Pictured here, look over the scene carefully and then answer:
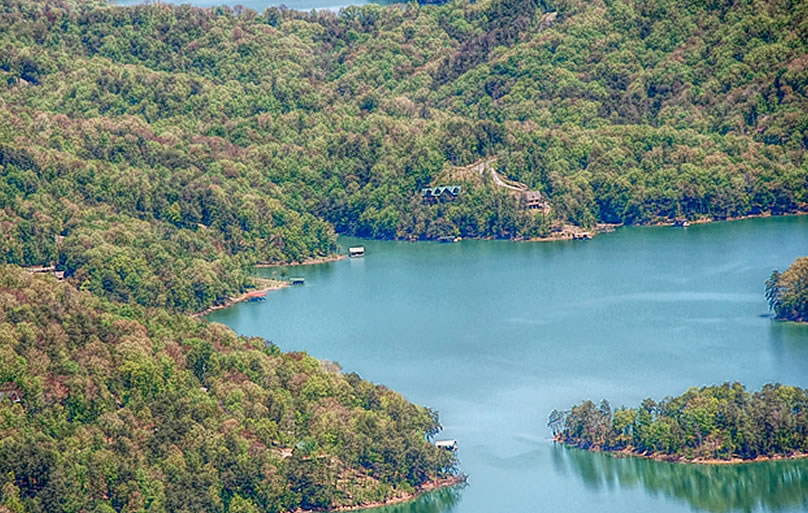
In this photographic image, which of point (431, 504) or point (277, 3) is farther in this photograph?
point (277, 3)

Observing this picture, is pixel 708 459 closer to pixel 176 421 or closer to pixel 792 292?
pixel 176 421

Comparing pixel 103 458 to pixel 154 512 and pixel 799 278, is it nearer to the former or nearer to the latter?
pixel 154 512

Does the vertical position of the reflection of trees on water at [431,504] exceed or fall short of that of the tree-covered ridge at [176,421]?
it falls short

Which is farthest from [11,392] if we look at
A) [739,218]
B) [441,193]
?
[739,218]

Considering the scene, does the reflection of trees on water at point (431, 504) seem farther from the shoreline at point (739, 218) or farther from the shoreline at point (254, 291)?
the shoreline at point (739, 218)

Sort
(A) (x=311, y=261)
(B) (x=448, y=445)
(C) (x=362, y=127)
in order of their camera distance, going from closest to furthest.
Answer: (B) (x=448, y=445) → (A) (x=311, y=261) → (C) (x=362, y=127)

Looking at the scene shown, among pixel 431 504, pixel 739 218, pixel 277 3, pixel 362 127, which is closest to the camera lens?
pixel 431 504

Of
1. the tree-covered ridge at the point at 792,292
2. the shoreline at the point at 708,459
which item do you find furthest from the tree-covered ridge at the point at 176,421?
the tree-covered ridge at the point at 792,292
